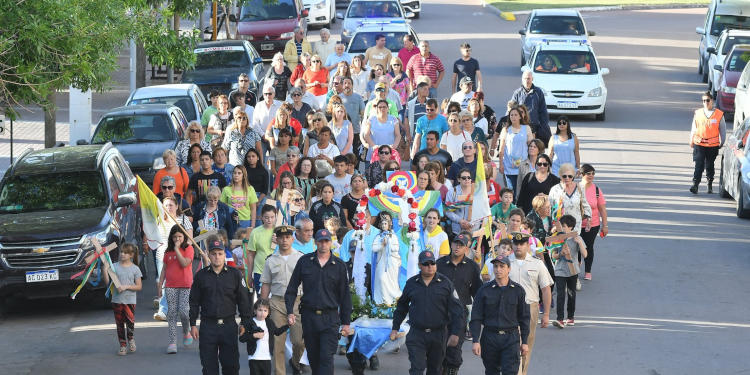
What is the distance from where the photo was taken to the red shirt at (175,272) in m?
14.6

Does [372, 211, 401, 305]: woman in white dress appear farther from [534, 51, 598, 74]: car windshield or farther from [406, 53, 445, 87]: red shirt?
[534, 51, 598, 74]: car windshield

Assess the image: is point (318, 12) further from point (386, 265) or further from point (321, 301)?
point (321, 301)

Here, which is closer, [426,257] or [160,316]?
[426,257]

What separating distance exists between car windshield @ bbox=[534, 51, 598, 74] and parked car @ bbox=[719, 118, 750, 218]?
22.4 feet

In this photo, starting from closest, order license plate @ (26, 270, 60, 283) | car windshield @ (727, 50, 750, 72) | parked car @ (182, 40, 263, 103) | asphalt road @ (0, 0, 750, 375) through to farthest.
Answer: asphalt road @ (0, 0, 750, 375) → license plate @ (26, 270, 60, 283) → parked car @ (182, 40, 263, 103) → car windshield @ (727, 50, 750, 72)

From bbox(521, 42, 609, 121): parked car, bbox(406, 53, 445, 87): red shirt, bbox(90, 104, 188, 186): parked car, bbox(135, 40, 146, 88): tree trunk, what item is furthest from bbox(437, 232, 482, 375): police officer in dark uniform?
bbox(135, 40, 146, 88): tree trunk

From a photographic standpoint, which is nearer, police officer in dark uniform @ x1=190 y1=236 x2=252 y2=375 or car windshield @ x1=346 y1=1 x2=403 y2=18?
police officer in dark uniform @ x1=190 y1=236 x2=252 y2=375

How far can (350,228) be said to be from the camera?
15773 mm

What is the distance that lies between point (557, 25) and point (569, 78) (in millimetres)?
6282

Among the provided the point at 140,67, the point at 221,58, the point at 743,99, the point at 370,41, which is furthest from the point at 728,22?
the point at 140,67

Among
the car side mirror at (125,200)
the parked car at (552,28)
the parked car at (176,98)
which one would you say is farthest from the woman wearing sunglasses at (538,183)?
the parked car at (552,28)

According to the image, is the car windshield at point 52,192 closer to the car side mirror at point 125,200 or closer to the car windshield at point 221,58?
the car side mirror at point 125,200

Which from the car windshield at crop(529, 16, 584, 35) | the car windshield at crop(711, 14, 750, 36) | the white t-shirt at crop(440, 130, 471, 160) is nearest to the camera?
the white t-shirt at crop(440, 130, 471, 160)

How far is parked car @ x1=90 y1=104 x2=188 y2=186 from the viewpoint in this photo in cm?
2081
